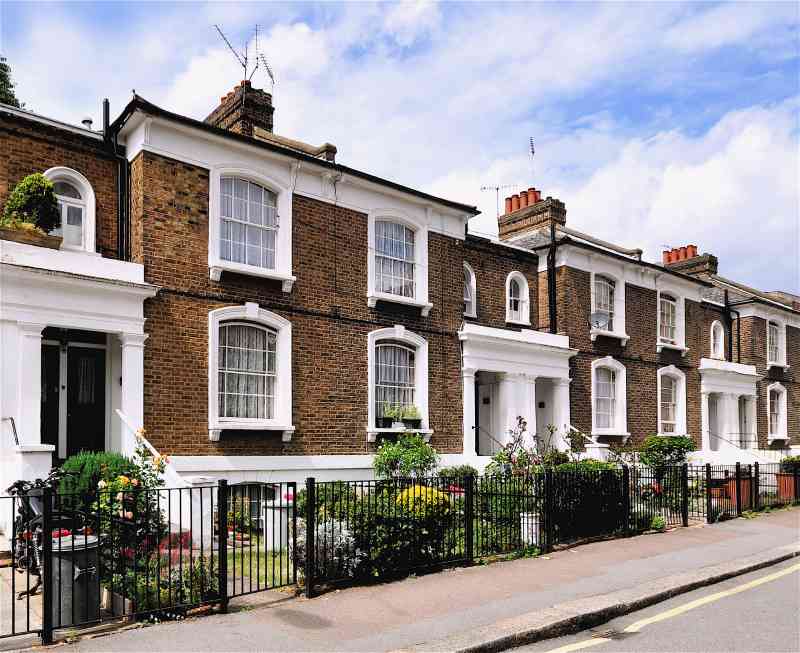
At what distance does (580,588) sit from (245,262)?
8753 millimetres

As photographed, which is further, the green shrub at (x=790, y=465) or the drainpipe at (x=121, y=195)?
the green shrub at (x=790, y=465)

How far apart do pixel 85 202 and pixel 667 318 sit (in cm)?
1893

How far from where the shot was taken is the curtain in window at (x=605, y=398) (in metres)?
23.2

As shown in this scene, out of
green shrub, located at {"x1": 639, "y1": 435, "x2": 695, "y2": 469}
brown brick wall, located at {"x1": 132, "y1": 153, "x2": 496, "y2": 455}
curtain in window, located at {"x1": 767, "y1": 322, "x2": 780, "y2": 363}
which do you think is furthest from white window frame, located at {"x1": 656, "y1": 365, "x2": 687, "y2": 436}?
brown brick wall, located at {"x1": 132, "y1": 153, "x2": 496, "y2": 455}

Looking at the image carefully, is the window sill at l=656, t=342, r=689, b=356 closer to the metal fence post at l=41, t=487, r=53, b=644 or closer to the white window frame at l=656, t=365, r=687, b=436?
the white window frame at l=656, t=365, r=687, b=436

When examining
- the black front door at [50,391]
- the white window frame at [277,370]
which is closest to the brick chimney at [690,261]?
the white window frame at [277,370]

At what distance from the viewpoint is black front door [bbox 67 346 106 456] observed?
45.2 feet

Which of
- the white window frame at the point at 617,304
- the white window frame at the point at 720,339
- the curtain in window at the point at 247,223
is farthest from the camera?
the white window frame at the point at 720,339

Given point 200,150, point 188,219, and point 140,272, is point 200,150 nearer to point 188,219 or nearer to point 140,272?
point 188,219

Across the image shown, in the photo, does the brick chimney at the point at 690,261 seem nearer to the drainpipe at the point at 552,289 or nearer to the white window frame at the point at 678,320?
the white window frame at the point at 678,320

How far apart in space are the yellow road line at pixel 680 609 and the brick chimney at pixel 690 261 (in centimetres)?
2095

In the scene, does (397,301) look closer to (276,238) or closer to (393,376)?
(393,376)

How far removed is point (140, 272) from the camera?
13.5 m

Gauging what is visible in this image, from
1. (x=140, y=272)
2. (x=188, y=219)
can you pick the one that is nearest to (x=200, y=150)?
(x=188, y=219)
